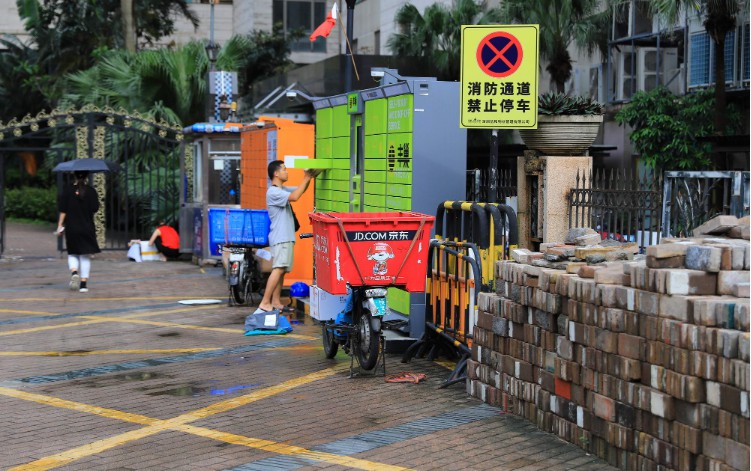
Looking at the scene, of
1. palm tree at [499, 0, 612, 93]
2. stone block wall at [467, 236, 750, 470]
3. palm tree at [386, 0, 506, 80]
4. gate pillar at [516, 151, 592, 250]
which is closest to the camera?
stone block wall at [467, 236, 750, 470]

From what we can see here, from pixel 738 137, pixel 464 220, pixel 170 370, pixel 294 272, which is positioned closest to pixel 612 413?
pixel 464 220

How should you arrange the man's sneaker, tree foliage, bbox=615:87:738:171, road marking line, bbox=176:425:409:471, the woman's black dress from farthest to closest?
tree foliage, bbox=615:87:738:171, the man's sneaker, the woman's black dress, road marking line, bbox=176:425:409:471

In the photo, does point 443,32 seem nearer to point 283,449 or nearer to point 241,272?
point 241,272

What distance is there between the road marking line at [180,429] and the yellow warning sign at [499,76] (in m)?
2.67

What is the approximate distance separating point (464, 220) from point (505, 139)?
Answer: 58.5ft

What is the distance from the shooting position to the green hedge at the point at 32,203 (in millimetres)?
37406

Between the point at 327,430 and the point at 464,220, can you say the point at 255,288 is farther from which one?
the point at 327,430

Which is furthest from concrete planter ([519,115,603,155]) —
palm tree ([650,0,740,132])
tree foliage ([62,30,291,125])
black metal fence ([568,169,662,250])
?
tree foliage ([62,30,291,125])

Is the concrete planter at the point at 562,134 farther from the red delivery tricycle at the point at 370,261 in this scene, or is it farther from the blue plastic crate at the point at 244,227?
the blue plastic crate at the point at 244,227

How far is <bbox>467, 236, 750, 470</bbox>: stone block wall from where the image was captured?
573 cm

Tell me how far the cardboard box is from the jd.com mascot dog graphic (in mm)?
820

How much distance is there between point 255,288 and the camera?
15930 mm

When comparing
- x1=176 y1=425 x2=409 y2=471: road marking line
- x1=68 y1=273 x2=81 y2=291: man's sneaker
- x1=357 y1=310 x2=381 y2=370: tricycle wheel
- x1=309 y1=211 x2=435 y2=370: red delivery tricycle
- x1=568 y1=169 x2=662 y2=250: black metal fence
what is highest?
x1=568 y1=169 x2=662 y2=250: black metal fence

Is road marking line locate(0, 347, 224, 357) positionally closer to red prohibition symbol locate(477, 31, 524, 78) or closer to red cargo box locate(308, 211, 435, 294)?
red cargo box locate(308, 211, 435, 294)
